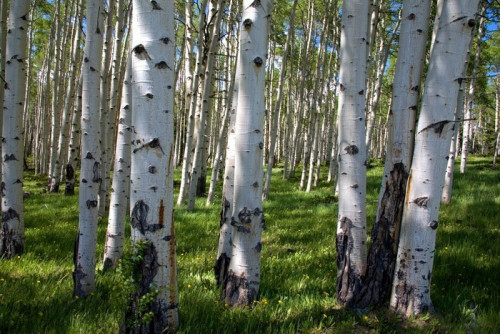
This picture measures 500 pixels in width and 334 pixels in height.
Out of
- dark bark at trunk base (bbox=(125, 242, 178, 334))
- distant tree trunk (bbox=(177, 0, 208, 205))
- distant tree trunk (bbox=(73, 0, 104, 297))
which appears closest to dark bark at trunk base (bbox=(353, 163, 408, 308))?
dark bark at trunk base (bbox=(125, 242, 178, 334))

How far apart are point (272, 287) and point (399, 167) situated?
1.71 m

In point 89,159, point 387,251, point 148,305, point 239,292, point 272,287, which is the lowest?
point 272,287

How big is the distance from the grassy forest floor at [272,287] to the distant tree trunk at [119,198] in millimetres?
268

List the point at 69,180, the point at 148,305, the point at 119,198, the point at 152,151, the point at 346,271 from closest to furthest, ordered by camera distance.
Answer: the point at 152,151, the point at 148,305, the point at 346,271, the point at 119,198, the point at 69,180

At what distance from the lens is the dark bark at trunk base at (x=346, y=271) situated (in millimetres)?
3113

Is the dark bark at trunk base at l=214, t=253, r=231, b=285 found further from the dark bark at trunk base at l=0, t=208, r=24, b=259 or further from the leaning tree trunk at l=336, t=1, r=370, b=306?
the dark bark at trunk base at l=0, t=208, r=24, b=259

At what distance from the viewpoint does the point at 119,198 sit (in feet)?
13.0

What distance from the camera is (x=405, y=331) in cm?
269

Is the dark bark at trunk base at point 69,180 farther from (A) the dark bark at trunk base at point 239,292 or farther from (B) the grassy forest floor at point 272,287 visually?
(A) the dark bark at trunk base at point 239,292

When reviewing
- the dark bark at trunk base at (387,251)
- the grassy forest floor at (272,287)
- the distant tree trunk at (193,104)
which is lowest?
the grassy forest floor at (272,287)

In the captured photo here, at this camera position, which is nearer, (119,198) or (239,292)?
(239,292)

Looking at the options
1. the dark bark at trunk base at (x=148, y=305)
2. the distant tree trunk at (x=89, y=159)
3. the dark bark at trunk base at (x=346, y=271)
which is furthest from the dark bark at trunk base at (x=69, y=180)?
the dark bark at trunk base at (x=346, y=271)

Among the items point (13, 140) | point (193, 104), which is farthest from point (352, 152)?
point (193, 104)

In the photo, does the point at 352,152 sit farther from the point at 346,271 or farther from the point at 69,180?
the point at 69,180
